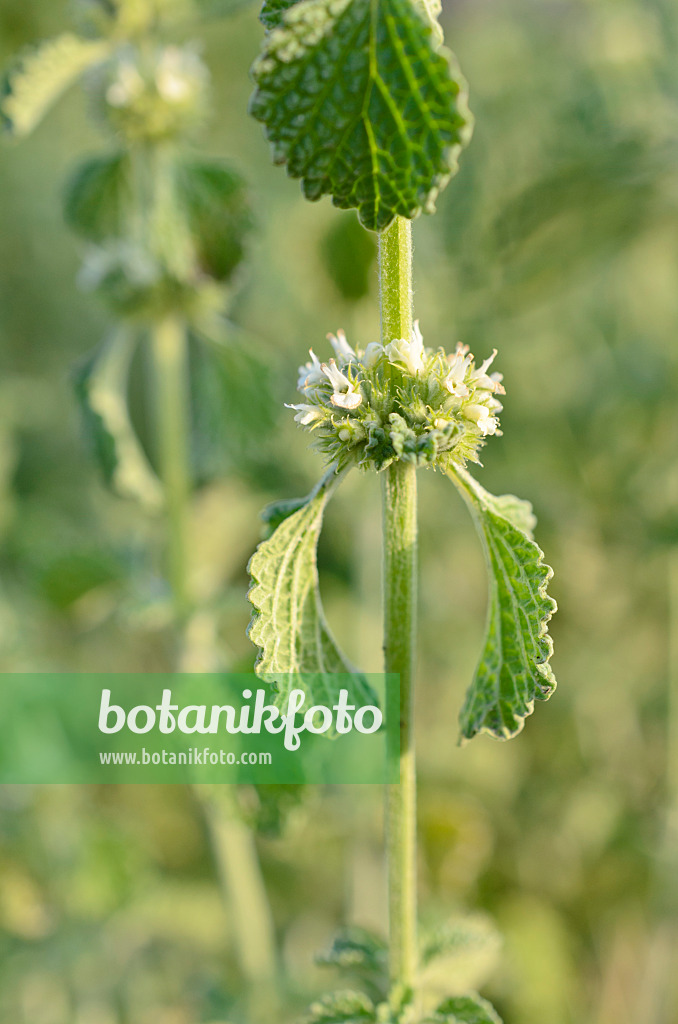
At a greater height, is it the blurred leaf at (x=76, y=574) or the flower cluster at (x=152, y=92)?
the flower cluster at (x=152, y=92)

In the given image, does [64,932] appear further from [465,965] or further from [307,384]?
[307,384]

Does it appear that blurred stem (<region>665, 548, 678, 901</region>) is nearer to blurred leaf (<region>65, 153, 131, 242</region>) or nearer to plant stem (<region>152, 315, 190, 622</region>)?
plant stem (<region>152, 315, 190, 622</region>)

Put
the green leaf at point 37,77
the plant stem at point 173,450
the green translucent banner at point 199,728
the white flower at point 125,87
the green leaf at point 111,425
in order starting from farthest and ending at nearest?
the plant stem at point 173,450, the green leaf at point 111,425, the white flower at point 125,87, the green leaf at point 37,77, the green translucent banner at point 199,728

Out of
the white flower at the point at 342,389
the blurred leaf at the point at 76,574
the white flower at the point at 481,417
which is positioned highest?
the blurred leaf at the point at 76,574

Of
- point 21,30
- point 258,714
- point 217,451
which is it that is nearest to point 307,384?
point 258,714

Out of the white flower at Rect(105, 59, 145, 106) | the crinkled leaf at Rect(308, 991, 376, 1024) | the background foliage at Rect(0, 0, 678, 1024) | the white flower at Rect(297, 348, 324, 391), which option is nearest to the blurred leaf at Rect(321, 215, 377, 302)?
the background foliage at Rect(0, 0, 678, 1024)

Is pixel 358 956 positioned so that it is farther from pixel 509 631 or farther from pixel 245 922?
pixel 245 922

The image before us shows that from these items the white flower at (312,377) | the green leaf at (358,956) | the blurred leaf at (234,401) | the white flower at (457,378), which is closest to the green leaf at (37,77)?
the blurred leaf at (234,401)

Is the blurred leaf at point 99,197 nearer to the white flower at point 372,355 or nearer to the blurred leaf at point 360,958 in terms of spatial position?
the white flower at point 372,355
